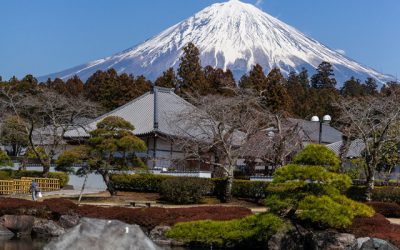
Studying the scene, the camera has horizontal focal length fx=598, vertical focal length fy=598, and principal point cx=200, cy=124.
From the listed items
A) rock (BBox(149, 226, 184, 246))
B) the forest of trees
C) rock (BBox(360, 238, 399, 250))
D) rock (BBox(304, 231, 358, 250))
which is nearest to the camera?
rock (BBox(360, 238, 399, 250))

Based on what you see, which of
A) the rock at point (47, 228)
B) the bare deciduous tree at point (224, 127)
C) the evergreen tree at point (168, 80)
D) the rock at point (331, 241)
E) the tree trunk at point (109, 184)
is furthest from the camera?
the evergreen tree at point (168, 80)

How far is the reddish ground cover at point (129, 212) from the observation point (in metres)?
17.7

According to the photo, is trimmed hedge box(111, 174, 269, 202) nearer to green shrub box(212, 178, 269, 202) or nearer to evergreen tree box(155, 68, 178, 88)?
green shrub box(212, 178, 269, 202)

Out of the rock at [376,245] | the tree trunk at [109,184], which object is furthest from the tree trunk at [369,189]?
the tree trunk at [109,184]

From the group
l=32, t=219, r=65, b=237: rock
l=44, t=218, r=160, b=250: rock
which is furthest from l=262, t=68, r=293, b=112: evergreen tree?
l=44, t=218, r=160, b=250: rock

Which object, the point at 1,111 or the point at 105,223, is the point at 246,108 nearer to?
the point at 1,111

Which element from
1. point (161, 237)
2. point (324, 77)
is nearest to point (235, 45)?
point (324, 77)

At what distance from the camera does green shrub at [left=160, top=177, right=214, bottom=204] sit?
24.9 metres

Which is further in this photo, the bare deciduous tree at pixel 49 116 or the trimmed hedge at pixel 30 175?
the bare deciduous tree at pixel 49 116

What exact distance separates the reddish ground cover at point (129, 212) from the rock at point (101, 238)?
10209 mm

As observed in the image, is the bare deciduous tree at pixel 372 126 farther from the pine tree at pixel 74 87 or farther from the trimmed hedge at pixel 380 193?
the pine tree at pixel 74 87

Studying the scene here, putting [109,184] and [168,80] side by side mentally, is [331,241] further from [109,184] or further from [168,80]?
[168,80]

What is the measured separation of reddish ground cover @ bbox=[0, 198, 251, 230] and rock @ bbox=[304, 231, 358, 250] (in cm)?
321

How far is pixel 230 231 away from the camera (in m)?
16.0
